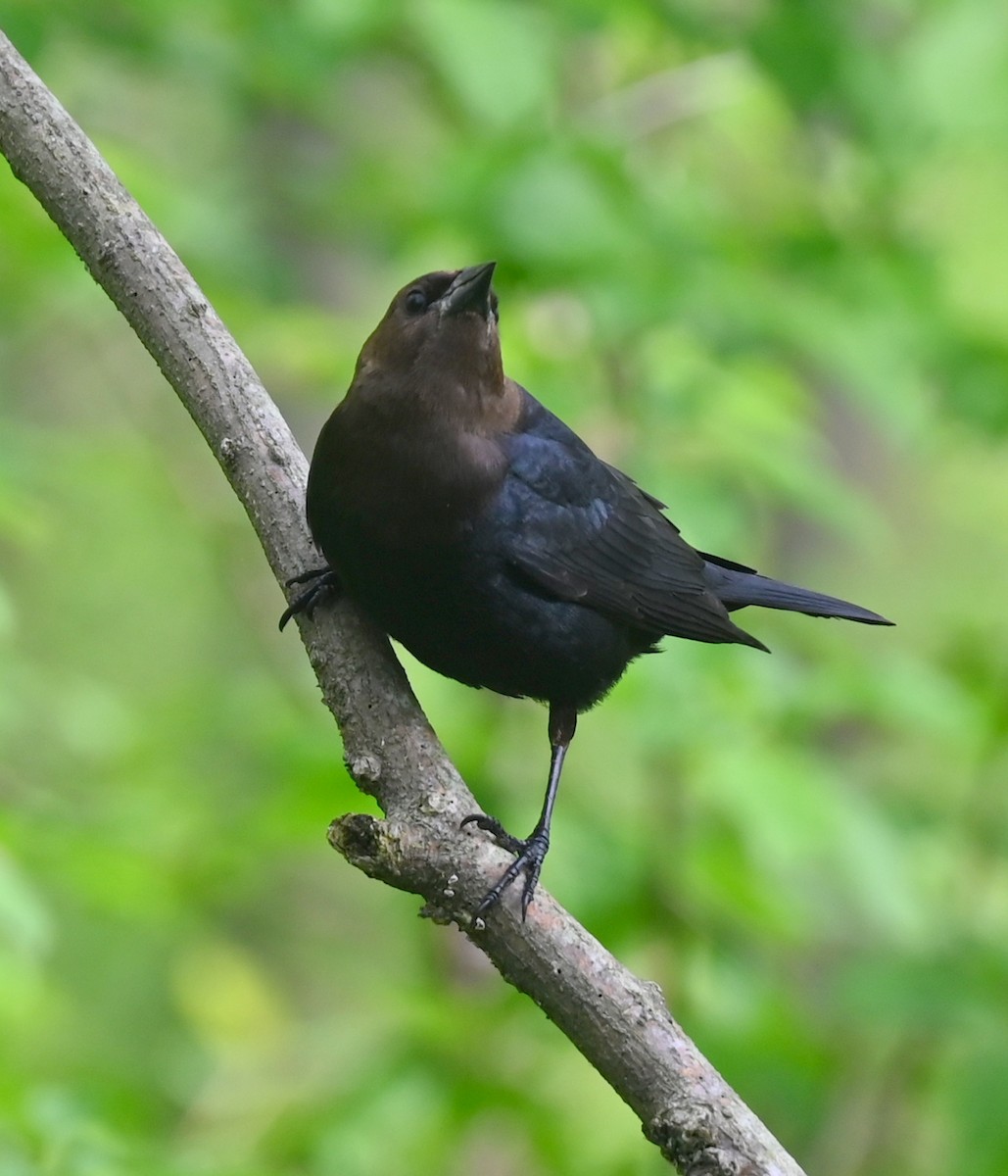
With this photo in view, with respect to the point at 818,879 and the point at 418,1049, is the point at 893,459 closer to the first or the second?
the point at 818,879

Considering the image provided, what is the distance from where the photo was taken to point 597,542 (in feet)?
10.3

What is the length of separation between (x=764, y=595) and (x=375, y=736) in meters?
1.44

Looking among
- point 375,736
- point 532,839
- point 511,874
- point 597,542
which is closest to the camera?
point 511,874

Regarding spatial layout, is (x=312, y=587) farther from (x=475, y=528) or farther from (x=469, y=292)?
(x=469, y=292)

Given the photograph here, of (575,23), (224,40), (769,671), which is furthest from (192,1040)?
(575,23)

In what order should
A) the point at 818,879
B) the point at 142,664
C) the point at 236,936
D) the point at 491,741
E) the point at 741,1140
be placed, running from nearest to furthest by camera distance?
1. the point at 741,1140
2. the point at 491,741
3. the point at 818,879
4. the point at 236,936
5. the point at 142,664

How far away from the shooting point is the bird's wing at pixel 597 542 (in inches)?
114

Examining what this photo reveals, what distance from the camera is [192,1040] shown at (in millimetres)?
5965

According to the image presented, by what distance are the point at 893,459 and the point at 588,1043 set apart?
7173 mm

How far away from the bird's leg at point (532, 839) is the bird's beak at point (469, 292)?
814 mm

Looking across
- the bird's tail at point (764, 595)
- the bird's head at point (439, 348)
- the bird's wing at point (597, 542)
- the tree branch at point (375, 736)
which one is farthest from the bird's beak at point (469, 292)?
the bird's tail at point (764, 595)

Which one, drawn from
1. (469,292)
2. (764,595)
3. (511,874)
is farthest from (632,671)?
(511,874)

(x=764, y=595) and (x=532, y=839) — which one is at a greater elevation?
(x=764, y=595)

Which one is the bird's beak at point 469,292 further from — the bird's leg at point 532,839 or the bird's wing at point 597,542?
the bird's leg at point 532,839
